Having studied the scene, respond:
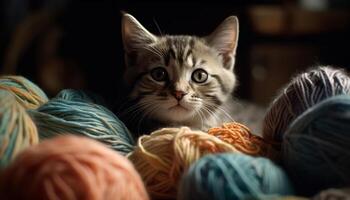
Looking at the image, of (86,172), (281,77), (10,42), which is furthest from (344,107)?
(10,42)

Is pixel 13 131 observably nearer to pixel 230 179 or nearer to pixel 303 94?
pixel 230 179

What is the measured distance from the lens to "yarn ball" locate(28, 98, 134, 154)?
0.78 meters

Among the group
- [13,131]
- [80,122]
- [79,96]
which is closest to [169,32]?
[79,96]

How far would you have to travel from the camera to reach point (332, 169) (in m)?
0.66

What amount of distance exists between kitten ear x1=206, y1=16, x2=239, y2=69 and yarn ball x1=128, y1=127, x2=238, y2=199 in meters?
0.42

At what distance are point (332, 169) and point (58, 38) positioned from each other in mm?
2145

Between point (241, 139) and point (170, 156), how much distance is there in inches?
5.6

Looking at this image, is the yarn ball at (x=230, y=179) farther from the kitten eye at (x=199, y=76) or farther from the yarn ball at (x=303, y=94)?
the kitten eye at (x=199, y=76)

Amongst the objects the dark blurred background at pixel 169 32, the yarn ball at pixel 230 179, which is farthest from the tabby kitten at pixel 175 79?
the dark blurred background at pixel 169 32

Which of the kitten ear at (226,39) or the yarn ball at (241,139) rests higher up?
the kitten ear at (226,39)

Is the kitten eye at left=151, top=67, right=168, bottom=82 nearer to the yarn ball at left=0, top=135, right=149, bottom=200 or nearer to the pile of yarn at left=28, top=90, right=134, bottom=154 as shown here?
the pile of yarn at left=28, top=90, right=134, bottom=154

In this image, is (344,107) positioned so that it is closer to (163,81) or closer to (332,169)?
(332,169)

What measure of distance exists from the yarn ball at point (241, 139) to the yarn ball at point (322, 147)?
0.09 m

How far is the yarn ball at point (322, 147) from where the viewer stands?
656 mm
